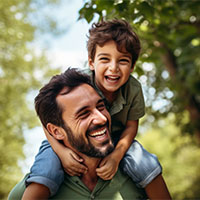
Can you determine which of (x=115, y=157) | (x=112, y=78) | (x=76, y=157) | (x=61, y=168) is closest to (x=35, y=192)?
(x=61, y=168)

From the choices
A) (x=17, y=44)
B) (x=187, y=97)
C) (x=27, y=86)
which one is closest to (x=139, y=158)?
(x=187, y=97)

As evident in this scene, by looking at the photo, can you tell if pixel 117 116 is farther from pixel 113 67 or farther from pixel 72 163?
pixel 72 163

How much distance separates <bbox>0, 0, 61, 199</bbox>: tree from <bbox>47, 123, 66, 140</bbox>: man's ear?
A: 32.5 ft

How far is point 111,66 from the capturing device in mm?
2297

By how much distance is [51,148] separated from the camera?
2344mm

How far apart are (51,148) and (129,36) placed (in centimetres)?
110

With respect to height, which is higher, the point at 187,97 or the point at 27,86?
the point at 27,86

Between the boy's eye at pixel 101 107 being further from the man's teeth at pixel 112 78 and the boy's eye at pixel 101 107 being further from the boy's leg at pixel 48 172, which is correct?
the boy's leg at pixel 48 172

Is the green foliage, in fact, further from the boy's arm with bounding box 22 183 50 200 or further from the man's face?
the boy's arm with bounding box 22 183 50 200

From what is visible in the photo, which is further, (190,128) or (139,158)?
(190,128)

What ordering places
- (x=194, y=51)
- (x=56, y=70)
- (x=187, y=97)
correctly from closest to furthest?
(x=194, y=51)
(x=187, y=97)
(x=56, y=70)

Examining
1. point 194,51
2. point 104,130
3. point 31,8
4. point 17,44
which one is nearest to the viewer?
point 104,130

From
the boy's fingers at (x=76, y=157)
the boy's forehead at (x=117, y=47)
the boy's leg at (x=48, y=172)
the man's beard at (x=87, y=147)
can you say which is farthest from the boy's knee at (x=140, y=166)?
the boy's forehead at (x=117, y=47)

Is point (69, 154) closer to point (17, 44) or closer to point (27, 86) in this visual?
point (17, 44)
